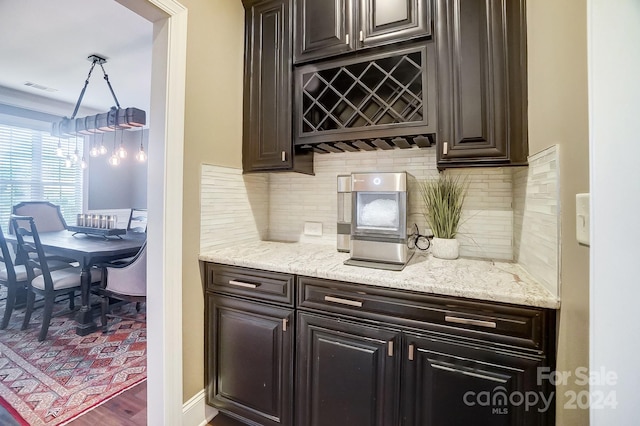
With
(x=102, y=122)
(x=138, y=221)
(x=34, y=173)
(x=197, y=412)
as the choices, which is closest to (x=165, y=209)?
(x=197, y=412)

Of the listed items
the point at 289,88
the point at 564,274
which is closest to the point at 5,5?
the point at 289,88

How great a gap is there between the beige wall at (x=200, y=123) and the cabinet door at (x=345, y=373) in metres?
0.63

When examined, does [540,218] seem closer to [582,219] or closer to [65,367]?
[582,219]

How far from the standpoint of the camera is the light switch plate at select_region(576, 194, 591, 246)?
→ 745mm

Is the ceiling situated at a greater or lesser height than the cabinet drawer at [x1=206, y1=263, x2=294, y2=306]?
greater

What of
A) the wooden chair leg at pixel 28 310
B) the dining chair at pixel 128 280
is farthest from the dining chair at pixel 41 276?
the dining chair at pixel 128 280

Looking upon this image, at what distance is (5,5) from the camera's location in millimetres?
2049

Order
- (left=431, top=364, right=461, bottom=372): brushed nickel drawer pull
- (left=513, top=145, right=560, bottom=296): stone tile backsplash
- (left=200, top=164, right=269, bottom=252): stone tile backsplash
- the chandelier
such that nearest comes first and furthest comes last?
(left=513, top=145, right=560, bottom=296): stone tile backsplash → (left=431, top=364, right=461, bottom=372): brushed nickel drawer pull → (left=200, top=164, right=269, bottom=252): stone tile backsplash → the chandelier

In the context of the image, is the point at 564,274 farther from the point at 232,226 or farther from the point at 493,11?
the point at 232,226

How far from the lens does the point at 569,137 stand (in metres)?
0.86

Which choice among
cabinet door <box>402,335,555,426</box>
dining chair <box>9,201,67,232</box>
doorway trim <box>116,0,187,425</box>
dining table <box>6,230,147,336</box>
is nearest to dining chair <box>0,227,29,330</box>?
dining table <box>6,230,147,336</box>

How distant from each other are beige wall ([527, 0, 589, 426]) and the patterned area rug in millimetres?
2383

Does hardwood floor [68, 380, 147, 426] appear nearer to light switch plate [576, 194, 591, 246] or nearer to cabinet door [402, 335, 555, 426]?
cabinet door [402, 335, 555, 426]

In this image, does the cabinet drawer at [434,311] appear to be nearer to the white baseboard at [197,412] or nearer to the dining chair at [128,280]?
the white baseboard at [197,412]
